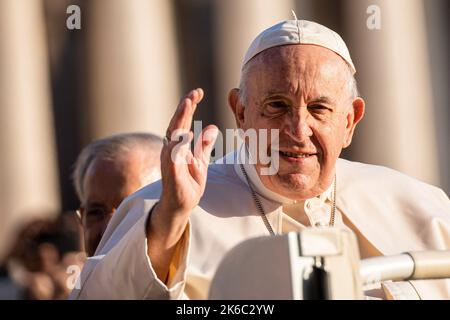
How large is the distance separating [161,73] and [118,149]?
9.12 meters

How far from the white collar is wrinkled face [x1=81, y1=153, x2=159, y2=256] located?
627 millimetres

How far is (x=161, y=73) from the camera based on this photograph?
14.3 m

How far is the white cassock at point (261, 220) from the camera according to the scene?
12.5 ft

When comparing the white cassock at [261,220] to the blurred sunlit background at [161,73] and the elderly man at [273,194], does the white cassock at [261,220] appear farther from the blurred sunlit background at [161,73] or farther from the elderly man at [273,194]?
the blurred sunlit background at [161,73]

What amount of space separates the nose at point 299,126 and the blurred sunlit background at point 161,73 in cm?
919

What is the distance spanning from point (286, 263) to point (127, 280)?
130 centimetres

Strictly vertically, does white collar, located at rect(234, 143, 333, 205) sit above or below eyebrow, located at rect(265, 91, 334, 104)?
below

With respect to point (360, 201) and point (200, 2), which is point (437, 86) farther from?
point (360, 201)

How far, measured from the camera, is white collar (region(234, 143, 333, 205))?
14.6 ft

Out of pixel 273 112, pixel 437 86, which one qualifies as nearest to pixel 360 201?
pixel 273 112

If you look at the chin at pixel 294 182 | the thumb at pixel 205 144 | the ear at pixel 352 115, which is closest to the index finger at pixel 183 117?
the thumb at pixel 205 144

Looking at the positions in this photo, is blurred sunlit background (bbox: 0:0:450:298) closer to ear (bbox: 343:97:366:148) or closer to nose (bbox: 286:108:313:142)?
ear (bbox: 343:97:366:148)

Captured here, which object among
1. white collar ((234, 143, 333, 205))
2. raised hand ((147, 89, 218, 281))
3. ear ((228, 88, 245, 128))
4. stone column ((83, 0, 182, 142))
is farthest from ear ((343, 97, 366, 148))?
stone column ((83, 0, 182, 142))

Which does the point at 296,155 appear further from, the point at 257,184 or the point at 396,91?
the point at 396,91
